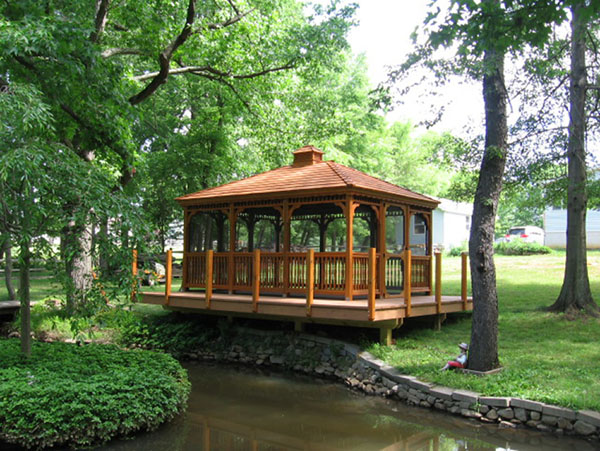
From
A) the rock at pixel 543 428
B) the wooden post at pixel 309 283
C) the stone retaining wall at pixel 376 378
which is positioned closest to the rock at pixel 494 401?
the stone retaining wall at pixel 376 378

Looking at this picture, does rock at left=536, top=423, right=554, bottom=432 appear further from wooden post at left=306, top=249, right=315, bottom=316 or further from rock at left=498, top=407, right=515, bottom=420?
wooden post at left=306, top=249, right=315, bottom=316

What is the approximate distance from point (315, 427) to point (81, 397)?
2.97 m

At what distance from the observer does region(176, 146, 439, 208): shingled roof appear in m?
10.4

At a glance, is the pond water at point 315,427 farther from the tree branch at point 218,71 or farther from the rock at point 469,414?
the tree branch at point 218,71

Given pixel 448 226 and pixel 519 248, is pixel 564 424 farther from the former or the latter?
pixel 448 226

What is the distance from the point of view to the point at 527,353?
28.8ft

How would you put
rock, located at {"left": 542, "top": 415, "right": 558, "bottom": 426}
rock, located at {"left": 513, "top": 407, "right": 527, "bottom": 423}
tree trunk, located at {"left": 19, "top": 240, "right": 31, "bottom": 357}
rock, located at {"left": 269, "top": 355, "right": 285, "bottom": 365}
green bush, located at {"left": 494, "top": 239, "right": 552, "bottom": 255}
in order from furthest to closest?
green bush, located at {"left": 494, "top": 239, "right": 552, "bottom": 255} < rock, located at {"left": 269, "top": 355, "right": 285, "bottom": 365} < tree trunk, located at {"left": 19, "top": 240, "right": 31, "bottom": 357} < rock, located at {"left": 513, "top": 407, "right": 527, "bottom": 423} < rock, located at {"left": 542, "top": 415, "right": 558, "bottom": 426}

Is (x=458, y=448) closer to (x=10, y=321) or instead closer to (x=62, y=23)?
(x=62, y=23)

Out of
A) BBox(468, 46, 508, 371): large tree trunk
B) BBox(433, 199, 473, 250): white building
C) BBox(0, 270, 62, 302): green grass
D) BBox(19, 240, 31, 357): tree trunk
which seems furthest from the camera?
BBox(433, 199, 473, 250): white building

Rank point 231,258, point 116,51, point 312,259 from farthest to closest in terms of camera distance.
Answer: point 116,51 < point 231,258 < point 312,259

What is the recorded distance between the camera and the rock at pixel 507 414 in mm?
6676

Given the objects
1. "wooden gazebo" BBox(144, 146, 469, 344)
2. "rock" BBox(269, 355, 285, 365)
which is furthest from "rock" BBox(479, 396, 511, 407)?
"rock" BBox(269, 355, 285, 365)

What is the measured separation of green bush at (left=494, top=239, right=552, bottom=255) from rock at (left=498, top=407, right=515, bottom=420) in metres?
21.4

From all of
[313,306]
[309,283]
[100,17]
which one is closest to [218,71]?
[100,17]
